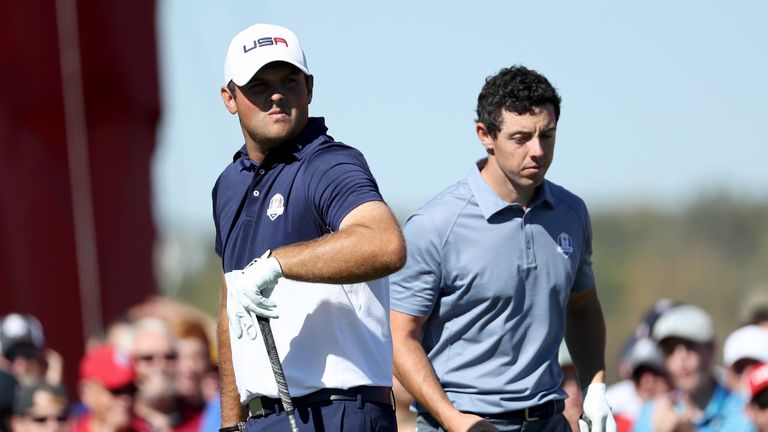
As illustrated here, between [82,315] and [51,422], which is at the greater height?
[82,315]

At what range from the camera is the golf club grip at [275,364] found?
5660 millimetres

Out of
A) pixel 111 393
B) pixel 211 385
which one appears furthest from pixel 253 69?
pixel 211 385

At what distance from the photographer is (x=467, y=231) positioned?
6797 millimetres

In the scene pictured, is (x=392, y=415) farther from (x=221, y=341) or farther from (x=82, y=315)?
(x=82, y=315)

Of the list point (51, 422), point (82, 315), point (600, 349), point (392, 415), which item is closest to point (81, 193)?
point (82, 315)

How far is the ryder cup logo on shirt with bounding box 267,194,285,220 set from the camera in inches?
231

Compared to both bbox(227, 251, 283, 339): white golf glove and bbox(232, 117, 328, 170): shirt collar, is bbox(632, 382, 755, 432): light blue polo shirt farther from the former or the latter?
bbox(227, 251, 283, 339): white golf glove

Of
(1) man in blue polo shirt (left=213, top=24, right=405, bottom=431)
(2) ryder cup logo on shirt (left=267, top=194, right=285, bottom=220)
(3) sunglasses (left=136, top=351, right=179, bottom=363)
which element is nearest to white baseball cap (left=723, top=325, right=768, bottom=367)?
(3) sunglasses (left=136, top=351, right=179, bottom=363)

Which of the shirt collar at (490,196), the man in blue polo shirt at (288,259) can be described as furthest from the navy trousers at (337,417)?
the shirt collar at (490,196)

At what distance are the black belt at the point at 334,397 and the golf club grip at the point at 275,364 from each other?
87 mm

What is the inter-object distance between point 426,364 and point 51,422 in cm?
344

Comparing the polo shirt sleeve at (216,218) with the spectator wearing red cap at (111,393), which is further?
the spectator wearing red cap at (111,393)

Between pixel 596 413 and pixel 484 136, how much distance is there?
3.70 ft

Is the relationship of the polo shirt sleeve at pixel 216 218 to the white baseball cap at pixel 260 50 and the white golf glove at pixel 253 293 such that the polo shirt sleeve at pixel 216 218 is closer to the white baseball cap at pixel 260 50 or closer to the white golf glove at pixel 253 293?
the white baseball cap at pixel 260 50
